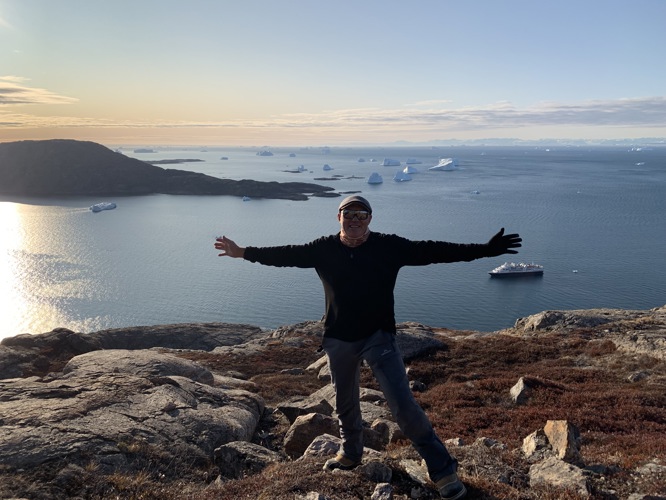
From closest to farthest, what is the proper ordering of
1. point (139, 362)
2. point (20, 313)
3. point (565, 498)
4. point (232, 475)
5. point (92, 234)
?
point (565, 498)
point (232, 475)
point (139, 362)
point (20, 313)
point (92, 234)

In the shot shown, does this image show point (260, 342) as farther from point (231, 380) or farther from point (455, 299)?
point (455, 299)

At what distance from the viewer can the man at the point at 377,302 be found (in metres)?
6.82

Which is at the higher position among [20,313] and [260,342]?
[260,342]

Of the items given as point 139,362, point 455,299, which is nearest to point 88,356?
point 139,362

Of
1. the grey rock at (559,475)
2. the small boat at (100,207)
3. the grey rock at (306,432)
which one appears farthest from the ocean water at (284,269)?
the grey rock at (559,475)

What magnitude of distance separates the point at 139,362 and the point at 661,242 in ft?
348

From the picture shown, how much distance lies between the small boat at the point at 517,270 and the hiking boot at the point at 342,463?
7232 cm

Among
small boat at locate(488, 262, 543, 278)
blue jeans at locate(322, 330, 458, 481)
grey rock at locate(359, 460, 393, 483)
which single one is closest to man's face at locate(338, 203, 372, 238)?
blue jeans at locate(322, 330, 458, 481)

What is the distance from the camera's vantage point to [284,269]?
8775 cm

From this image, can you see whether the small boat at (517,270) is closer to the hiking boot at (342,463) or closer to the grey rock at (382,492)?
the hiking boot at (342,463)

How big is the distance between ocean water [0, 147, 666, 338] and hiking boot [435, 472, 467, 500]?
175 feet

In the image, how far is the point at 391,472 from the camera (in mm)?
7398

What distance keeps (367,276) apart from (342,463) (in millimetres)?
3090

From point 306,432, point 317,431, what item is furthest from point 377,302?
point 306,432
